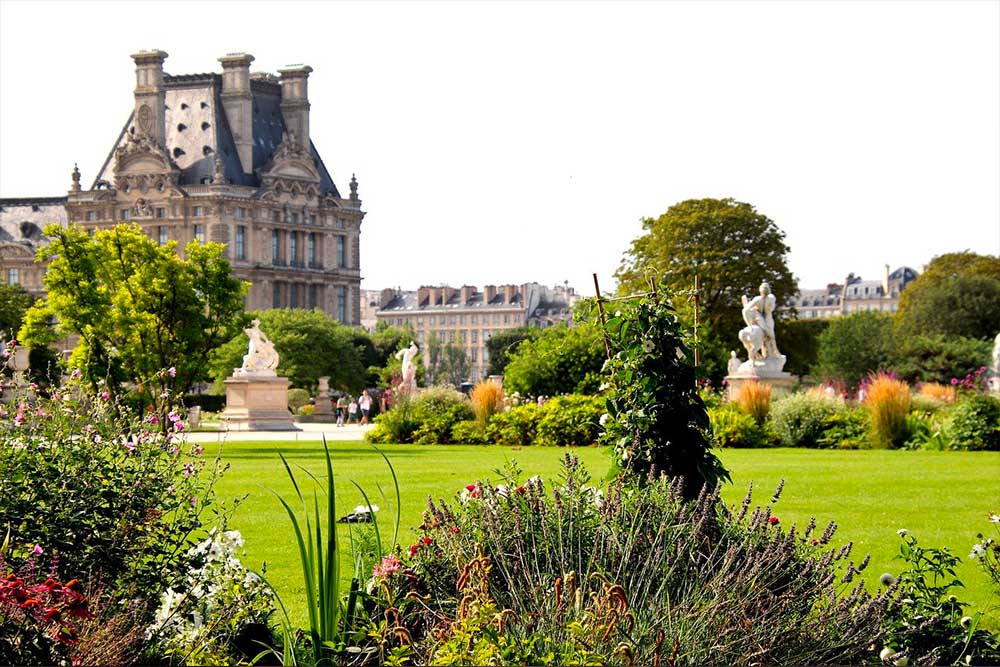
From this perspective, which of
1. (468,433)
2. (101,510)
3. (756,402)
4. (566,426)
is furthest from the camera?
(468,433)

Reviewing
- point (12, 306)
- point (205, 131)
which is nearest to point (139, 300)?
point (12, 306)

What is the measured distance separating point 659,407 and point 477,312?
157431 millimetres

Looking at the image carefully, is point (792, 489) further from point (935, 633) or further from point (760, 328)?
point (760, 328)

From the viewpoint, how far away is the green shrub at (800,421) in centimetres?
2712

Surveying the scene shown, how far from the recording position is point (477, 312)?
165500mm

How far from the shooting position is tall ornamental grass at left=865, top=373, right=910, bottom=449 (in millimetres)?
25812

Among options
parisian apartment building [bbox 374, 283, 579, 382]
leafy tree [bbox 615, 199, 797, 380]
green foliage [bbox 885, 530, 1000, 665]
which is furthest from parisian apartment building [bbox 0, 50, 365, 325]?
green foliage [bbox 885, 530, 1000, 665]

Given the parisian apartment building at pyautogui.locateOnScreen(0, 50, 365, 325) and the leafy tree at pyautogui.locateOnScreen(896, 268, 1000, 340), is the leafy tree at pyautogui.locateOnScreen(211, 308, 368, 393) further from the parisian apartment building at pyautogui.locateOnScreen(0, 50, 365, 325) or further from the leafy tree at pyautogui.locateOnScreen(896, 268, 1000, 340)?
the leafy tree at pyautogui.locateOnScreen(896, 268, 1000, 340)

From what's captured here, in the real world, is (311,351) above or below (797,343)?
below

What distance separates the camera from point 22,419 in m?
8.55

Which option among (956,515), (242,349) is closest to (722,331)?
(242,349)

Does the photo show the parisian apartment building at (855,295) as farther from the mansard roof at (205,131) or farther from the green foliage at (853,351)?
the green foliage at (853,351)

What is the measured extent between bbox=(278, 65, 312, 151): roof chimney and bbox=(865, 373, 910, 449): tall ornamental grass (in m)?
98.0

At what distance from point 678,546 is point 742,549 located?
0.50 meters
